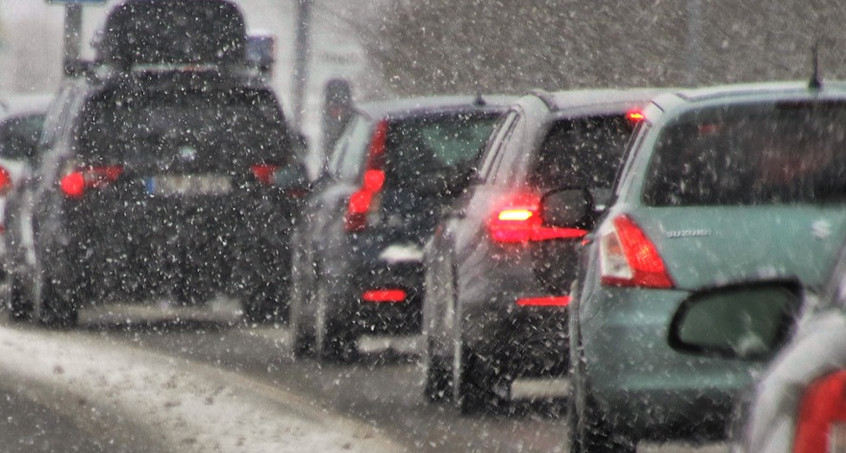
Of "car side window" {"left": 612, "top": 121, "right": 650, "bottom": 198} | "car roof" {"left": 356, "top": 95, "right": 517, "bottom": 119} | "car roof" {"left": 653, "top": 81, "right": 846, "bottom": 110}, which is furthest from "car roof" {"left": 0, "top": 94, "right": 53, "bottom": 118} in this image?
"car roof" {"left": 653, "top": 81, "right": 846, "bottom": 110}

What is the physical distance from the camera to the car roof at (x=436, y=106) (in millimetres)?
12781

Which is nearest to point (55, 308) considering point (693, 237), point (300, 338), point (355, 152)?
point (300, 338)

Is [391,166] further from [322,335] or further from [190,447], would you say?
[190,447]

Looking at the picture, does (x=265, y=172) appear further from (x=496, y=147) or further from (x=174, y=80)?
(x=496, y=147)

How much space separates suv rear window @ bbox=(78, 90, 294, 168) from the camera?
15391 mm

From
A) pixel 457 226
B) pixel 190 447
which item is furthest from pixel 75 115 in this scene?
pixel 190 447

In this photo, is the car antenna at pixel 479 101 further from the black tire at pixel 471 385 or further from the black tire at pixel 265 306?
the black tire at pixel 265 306

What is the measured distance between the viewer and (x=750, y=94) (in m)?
7.88

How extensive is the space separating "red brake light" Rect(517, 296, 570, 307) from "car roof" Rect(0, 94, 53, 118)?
11651 mm

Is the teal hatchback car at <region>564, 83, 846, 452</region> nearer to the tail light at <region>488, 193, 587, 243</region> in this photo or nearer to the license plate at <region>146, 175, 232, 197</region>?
the tail light at <region>488, 193, 587, 243</region>

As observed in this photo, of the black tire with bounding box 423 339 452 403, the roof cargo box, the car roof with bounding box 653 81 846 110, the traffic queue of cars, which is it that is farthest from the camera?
the roof cargo box

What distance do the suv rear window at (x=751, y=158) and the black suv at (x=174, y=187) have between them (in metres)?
7.71

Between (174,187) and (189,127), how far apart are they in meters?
0.40

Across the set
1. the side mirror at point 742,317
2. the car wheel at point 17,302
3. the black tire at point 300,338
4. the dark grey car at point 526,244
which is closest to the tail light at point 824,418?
the side mirror at point 742,317
